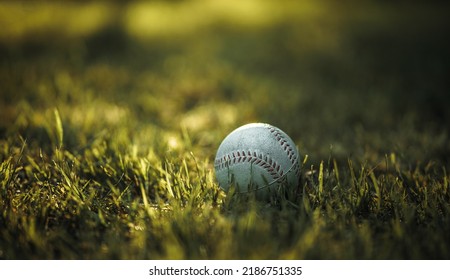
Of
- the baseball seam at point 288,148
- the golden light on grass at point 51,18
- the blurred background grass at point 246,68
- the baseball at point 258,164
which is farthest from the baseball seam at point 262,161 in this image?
the golden light on grass at point 51,18

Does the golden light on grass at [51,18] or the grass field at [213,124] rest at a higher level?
the golden light on grass at [51,18]

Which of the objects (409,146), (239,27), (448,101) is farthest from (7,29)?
(448,101)

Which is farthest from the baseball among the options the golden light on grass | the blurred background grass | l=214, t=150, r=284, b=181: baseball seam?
the golden light on grass

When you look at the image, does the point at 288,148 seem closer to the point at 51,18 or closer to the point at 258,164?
the point at 258,164

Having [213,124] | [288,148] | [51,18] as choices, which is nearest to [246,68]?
[213,124]

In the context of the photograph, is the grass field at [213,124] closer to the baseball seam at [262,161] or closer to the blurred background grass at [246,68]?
the blurred background grass at [246,68]

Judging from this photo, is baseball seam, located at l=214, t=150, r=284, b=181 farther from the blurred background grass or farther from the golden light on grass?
the golden light on grass
